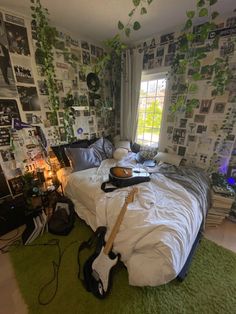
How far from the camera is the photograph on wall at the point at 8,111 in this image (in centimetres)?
163

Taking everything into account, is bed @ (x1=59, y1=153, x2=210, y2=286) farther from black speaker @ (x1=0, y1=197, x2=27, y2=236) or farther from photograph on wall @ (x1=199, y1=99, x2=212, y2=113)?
photograph on wall @ (x1=199, y1=99, x2=212, y2=113)

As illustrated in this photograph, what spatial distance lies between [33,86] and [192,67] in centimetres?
198

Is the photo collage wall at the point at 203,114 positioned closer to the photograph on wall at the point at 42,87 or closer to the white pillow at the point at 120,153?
the white pillow at the point at 120,153

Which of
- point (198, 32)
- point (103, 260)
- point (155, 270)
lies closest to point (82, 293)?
point (103, 260)

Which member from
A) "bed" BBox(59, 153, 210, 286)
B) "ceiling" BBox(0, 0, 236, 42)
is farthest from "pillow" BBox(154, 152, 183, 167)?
"ceiling" BBox(0, 0, 236, 42)

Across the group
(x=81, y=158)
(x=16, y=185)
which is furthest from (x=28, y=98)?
(x=16, y=185)

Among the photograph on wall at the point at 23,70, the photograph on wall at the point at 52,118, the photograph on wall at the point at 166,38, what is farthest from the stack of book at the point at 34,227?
the photograph on wall at the point at 166,38

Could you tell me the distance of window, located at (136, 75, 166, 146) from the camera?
2292 millimetres

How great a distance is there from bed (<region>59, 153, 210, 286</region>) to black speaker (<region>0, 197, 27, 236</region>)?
565 mm

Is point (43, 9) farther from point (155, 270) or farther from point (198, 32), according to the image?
point (155, 270)

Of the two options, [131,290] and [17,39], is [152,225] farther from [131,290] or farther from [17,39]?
[17,39]

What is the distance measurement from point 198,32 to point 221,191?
6.06 ft

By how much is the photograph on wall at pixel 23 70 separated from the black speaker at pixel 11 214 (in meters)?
1.41

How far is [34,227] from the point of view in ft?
5.34
